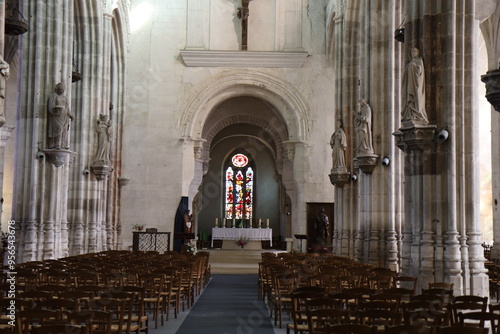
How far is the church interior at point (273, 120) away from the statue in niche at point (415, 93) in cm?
3

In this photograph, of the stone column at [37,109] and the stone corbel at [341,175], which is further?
the stone corbel at [341,175]

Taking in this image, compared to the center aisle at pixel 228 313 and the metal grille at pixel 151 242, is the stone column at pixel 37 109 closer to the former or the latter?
the center aisle at pixel 228 313

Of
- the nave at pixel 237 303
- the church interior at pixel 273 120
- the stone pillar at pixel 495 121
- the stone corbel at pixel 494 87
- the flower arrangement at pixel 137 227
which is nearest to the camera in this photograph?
the nave at pixel 237 303

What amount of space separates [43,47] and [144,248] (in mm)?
14350

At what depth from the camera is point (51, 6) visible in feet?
72.9

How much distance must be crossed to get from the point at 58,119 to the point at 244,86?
16296 mm

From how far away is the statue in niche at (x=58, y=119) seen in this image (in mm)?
21234

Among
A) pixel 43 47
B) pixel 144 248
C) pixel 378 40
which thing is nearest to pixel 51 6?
pixel 43 47

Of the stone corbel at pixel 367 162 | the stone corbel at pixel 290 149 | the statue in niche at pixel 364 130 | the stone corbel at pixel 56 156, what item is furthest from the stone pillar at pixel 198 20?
the stone corbel at pixel 56 156

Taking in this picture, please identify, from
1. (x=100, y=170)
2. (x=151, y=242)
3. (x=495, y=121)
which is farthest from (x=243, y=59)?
(x=495, y=121)

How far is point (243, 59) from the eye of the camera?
3591 cm

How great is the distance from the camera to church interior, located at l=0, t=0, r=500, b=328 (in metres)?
15.3

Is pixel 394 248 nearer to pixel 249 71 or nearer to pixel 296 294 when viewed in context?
pixel 296 294

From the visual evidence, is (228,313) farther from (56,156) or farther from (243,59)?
(243,59)
